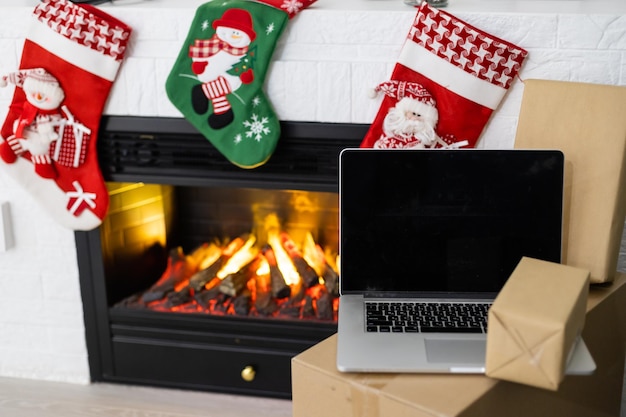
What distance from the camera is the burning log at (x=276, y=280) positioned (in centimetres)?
230

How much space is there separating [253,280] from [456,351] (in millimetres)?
1082

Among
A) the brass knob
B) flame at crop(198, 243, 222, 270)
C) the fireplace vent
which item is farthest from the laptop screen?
flame at crop(198, 243, 222, 270)

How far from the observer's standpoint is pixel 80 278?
90.7 inches

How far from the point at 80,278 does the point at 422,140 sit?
41.2 inches

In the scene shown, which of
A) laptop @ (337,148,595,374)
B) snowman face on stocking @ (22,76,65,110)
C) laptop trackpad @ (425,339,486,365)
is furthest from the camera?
snowman face on stocking @ (22,76,65,110)

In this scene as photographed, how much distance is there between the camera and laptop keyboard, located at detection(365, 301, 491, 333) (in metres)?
1.51

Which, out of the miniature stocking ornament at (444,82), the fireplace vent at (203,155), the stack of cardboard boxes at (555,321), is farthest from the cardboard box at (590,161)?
the fireplace vent at (203,155)

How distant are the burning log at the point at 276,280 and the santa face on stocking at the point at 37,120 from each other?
0.65m

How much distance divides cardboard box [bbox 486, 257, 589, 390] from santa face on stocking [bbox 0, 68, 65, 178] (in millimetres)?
1295

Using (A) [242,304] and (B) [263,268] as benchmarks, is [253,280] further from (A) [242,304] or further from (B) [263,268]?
(A) [242,304]

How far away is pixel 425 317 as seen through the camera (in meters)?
1.56

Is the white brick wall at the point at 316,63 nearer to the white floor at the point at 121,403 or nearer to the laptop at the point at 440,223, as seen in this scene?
the white floor at the point at 121,403

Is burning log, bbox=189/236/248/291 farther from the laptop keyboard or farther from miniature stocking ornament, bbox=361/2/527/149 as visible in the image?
the laptop keyboard

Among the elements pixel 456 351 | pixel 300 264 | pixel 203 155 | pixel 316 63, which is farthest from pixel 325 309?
pixel 456 351
